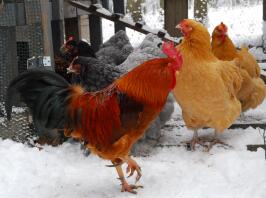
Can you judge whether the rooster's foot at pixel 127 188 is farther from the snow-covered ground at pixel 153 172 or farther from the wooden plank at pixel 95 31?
the wooden plank at pixel 95 31

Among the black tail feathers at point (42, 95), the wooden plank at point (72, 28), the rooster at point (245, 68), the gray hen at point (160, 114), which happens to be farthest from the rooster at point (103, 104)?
the wooden plank at point (72, 28)

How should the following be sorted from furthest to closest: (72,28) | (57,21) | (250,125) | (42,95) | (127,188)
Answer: (72,28)
(57,21)
(250,125)
(127,188)
(42,95)

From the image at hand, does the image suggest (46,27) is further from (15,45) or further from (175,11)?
(175,11)

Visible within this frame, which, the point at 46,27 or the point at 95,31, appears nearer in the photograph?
the point at 46,27

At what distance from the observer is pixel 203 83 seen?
368cm

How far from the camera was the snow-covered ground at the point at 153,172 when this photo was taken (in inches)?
126

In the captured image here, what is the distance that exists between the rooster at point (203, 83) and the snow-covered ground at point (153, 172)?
35cm

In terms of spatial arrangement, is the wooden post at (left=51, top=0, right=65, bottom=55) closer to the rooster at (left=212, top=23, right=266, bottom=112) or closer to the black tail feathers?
the rooster at (left=212, top=23, right=266, bottom=112)

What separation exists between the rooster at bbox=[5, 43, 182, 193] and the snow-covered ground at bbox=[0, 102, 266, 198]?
1.61ft

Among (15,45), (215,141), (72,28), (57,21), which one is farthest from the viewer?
(72,28)

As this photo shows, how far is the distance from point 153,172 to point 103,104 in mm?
900

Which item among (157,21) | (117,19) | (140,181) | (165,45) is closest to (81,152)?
(140,181)

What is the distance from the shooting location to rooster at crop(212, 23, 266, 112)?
177 inches

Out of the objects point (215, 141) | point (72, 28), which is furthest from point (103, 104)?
point (72, 28)
